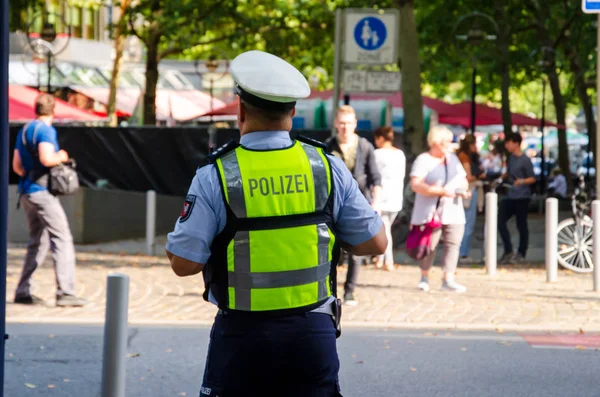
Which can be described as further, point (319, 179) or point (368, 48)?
point (368, 48)

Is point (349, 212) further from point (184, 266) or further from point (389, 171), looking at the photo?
point (389, 171)

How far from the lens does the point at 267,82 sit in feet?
11.5

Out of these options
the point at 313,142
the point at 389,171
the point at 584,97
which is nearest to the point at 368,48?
the point at 389,171

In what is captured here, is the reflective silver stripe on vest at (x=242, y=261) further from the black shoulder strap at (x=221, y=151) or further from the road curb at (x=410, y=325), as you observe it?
the road curb at (x=410, y=325)

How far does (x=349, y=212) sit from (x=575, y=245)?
1034cm

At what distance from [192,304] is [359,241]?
278 inches

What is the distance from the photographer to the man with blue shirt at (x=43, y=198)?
9.97 metres

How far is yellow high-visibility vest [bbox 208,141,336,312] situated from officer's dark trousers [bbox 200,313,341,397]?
0.18ft

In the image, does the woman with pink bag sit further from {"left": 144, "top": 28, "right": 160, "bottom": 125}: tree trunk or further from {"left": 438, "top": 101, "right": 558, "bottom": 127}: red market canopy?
{"left": 438, "top": 101, "right": 558, "bottom": 127}: red market canopy

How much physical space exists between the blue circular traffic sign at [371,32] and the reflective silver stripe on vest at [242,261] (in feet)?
35.5

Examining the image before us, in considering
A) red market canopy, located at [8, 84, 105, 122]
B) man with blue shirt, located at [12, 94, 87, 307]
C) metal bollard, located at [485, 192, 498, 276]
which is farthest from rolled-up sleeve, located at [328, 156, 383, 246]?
red market canopy, located at [8, 84, 105, 122]

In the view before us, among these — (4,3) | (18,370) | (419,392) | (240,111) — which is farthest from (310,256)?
(18,370)

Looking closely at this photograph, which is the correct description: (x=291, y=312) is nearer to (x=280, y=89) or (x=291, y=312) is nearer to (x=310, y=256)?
(x=310, y=256)

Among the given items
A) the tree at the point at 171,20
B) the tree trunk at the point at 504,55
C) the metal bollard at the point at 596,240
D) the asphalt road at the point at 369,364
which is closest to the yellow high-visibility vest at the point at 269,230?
the asphalt road at the point at 369,364
